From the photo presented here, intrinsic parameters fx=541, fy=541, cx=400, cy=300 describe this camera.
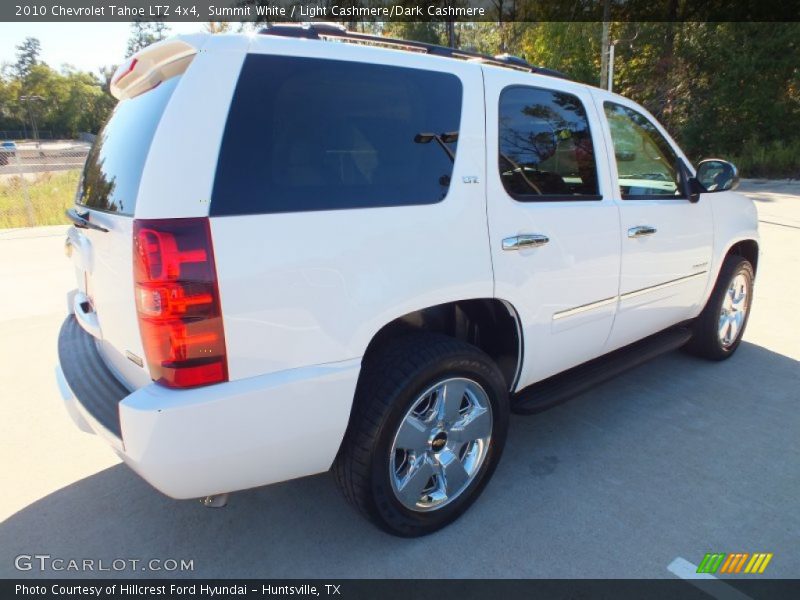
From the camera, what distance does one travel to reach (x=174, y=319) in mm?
1737

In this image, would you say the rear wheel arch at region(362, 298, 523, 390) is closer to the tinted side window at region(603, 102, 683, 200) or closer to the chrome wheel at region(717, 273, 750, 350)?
the tinted side window at region(603, 102, 683, 200)

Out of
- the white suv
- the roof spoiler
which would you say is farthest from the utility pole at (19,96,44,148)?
the white suv

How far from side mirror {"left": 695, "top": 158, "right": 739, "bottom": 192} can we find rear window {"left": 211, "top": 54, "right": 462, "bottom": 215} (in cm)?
226

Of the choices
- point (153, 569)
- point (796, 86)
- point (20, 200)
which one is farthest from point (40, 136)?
point (153, 569)

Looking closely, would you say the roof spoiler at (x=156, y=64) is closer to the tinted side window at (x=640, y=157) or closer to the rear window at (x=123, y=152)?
the rear window at (x=123, y=152)

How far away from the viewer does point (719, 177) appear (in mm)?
3641

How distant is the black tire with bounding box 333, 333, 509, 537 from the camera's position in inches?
82.9

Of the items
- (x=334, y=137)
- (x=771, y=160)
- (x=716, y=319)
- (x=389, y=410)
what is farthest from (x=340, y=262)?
(x=771, y=160)

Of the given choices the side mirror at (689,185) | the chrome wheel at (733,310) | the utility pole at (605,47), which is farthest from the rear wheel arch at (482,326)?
the utility pole at (605,47)

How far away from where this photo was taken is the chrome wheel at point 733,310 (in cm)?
412

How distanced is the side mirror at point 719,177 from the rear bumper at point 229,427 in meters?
2.96

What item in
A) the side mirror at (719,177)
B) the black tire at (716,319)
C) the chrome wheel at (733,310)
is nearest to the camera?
the side mirror at (719,177)

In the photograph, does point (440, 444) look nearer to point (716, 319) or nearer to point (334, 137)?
point (334, 137)

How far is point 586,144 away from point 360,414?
1967mm
